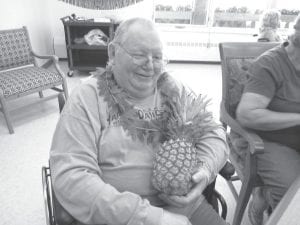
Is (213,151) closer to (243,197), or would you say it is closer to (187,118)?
(187,118)

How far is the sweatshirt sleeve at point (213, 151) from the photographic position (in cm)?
115

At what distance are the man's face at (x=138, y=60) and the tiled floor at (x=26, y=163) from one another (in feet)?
0.85

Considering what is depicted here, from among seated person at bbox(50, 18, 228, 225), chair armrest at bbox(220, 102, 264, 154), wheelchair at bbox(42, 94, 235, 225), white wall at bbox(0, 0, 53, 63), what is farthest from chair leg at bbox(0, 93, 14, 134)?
chair armrest at bbox(220, 102, 264, 154)

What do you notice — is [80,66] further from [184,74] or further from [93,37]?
[184,74]

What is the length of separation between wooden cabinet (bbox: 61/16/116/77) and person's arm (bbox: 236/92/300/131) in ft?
10.3

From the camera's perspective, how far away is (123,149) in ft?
3.51

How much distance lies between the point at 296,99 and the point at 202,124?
596mm

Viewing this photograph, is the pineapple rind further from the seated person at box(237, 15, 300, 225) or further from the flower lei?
the seated person at box(237, 15, 300, 225)

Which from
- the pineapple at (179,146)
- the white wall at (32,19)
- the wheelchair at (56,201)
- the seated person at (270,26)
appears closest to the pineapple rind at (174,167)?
the pineapple at (179,146)

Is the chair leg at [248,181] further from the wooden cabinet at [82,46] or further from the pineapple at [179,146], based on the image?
the wooden cabinet at [82,46]

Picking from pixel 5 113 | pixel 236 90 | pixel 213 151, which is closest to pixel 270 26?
pixel 236 90

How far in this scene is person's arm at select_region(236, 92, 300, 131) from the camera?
1335mm

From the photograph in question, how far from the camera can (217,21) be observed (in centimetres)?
501

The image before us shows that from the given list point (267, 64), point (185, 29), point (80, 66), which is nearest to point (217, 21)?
point (185, 29)
